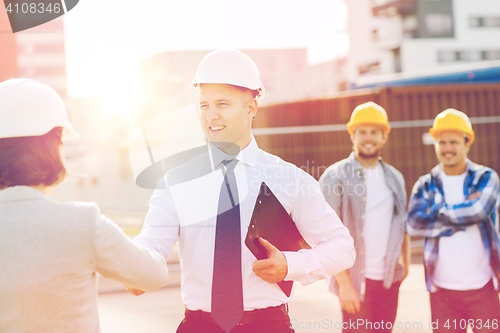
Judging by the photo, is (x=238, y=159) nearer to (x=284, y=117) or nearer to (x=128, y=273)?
(x=128, y=273)

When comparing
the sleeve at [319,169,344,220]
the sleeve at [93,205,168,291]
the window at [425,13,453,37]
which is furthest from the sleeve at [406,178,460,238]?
the window at [425,13,453,37]

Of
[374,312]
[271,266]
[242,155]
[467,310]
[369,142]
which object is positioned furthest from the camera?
[369,142]

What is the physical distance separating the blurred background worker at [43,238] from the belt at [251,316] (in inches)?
22.1

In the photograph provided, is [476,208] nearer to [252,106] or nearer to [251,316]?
[252,106]

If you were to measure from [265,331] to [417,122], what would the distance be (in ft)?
25.3

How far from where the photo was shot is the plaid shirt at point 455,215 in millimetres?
3625

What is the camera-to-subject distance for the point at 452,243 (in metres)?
3.70

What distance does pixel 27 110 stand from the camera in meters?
1.69

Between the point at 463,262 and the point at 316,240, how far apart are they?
5.62ft

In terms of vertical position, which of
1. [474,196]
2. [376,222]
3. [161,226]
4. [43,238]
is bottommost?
[376,222]

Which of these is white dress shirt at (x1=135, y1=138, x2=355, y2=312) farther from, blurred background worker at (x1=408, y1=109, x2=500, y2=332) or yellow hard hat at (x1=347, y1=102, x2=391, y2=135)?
yellow hard hat at (x1=347, y1=102, x2=391, y2=135)

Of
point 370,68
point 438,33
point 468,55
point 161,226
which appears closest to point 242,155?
point 161,226

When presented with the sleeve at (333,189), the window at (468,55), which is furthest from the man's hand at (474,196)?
the window at (468,55)

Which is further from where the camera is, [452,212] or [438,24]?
[438,24]
